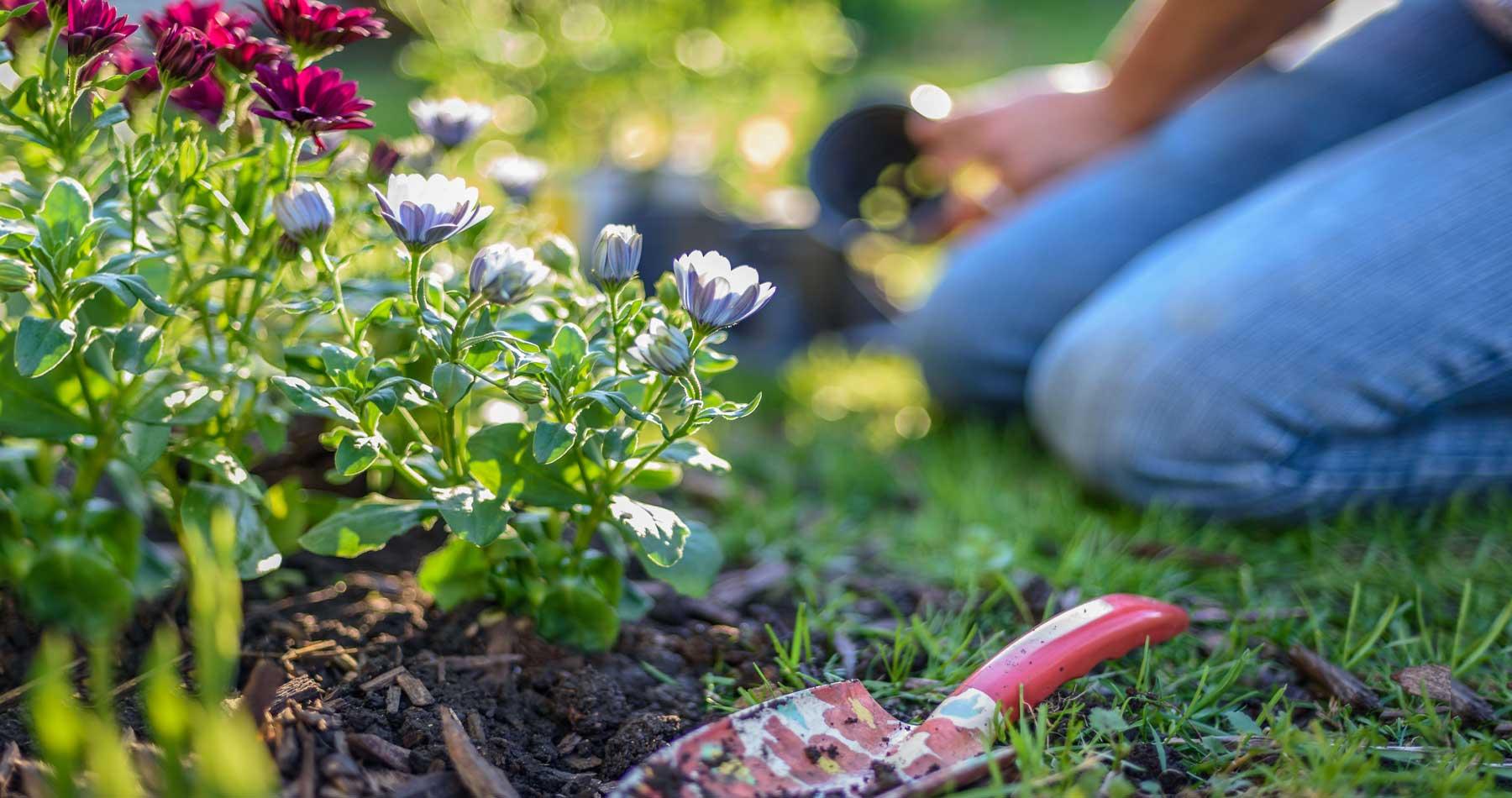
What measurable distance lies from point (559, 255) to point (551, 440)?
0.95ft

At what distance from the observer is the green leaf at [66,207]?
0.91m

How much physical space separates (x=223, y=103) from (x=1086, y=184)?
168 cm

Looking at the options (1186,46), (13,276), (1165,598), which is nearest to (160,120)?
(13,276)

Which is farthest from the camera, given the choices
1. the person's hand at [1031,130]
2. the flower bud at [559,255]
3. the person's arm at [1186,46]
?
the person's hand at [1031,130]

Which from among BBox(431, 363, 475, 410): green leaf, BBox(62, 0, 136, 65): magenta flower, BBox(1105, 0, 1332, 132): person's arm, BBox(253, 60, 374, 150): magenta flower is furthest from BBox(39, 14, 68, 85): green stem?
BBox(1105, 0, 1332, 132): person's arm

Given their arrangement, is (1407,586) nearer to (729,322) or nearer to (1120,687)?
(1120,687)

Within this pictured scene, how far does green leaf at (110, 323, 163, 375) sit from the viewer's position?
918 mm

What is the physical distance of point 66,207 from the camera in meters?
0.91

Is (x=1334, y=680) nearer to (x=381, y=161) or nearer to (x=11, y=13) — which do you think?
(x=381, y=161)

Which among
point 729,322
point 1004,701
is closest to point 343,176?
point 729,322

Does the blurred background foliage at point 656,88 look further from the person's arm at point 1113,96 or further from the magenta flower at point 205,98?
the magenta flower at point 205,98

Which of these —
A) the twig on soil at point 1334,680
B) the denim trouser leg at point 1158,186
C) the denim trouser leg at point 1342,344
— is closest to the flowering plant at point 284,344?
the twig on soil at point 1334,680

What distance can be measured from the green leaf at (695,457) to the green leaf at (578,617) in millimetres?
163

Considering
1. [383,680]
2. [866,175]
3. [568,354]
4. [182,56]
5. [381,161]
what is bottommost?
[383,680]
